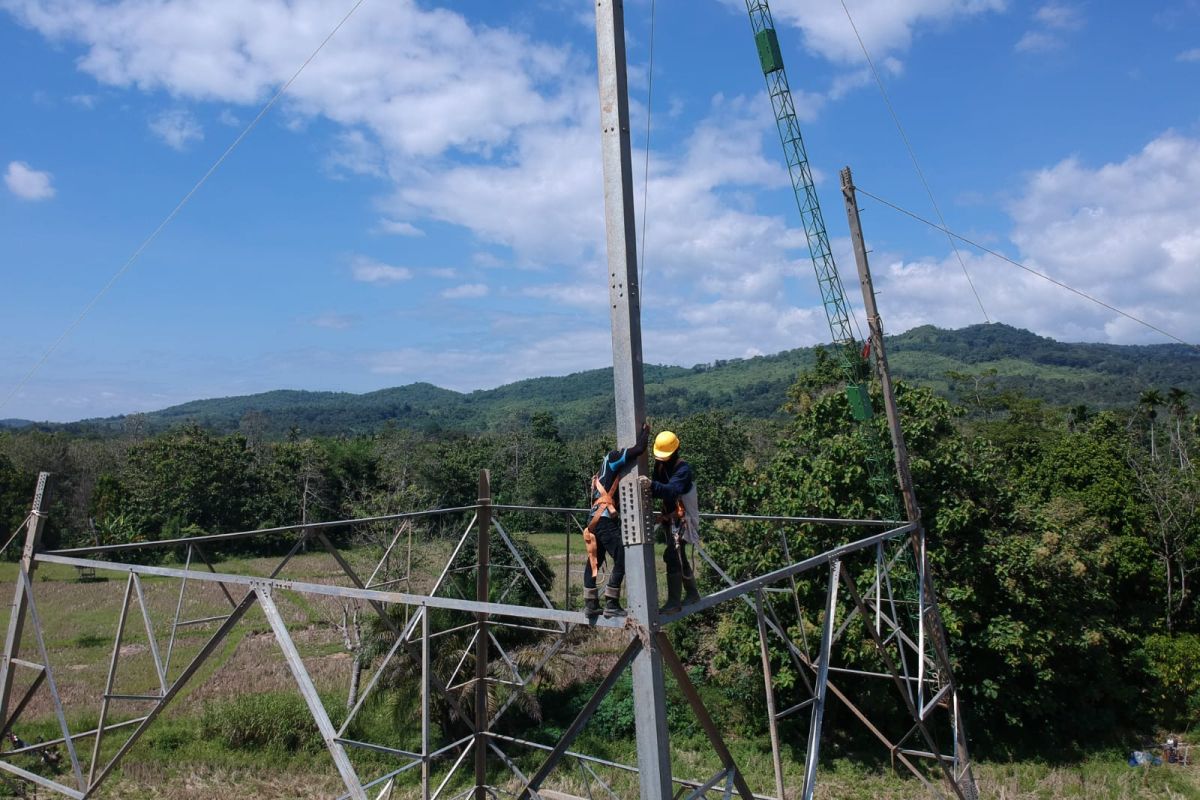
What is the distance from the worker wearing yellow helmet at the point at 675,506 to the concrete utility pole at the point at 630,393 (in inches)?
28.9

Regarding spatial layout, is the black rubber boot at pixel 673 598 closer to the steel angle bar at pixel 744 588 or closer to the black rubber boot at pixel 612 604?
the steel angle bar at pixel 744 588

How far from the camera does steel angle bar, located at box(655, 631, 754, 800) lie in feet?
20.3

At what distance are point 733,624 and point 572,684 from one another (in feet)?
24.1

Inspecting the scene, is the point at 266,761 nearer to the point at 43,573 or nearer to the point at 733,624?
the point at 733,624

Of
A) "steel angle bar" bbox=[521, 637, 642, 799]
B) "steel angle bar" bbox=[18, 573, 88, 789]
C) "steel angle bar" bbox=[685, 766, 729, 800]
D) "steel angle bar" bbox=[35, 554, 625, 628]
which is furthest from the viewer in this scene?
"steel angle bar" bbox=[18, 573, 88, 789]

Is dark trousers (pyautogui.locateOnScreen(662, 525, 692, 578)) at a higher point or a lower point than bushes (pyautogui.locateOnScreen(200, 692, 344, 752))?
higher

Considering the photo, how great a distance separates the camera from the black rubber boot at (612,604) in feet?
21.1

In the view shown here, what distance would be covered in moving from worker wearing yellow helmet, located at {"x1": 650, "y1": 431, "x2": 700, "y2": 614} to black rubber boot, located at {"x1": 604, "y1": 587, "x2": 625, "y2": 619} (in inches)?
21.8

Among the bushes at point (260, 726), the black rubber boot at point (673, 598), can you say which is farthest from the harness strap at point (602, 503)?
the bushes at point (260, 726)

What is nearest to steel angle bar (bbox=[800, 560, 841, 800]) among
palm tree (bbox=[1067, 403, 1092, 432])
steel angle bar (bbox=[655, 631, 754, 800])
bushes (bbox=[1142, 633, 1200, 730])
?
steel angle bar (bbox=[655, 631, 754, 800])

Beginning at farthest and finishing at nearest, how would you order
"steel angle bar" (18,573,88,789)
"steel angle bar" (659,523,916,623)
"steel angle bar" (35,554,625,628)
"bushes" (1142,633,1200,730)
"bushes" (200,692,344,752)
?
"bushes" (1142,633,1200,730), "bushes" (200,692,344,752), "steel angle bar" (18,573,88,789), "steel angle bar" (659,523,916,623), "steel angle bar" (35,554,625,628)

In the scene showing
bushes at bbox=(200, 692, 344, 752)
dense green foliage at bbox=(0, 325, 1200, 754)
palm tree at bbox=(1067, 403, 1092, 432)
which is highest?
palm tree at bbox=(1067, 403, 1092, 432)

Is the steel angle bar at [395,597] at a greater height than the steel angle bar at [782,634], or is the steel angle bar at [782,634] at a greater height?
the steel angle bar at [395,597]

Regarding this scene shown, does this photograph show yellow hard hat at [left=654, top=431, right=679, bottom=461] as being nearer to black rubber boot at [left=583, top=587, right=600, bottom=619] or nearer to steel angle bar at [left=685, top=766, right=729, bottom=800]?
black rubber boot at [left=583, top=587, right=600, bottom=619]
